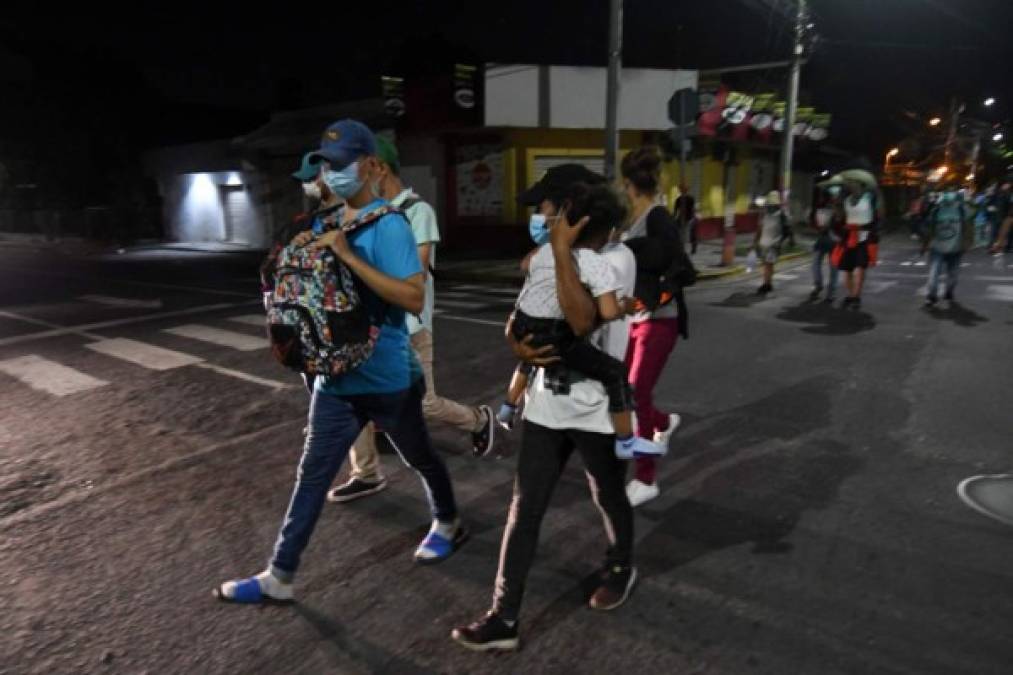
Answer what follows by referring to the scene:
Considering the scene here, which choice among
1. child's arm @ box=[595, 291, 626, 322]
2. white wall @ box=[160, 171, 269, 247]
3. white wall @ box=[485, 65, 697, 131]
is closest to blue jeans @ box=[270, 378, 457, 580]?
child's arm @ box=[595, 291, 626, 322]

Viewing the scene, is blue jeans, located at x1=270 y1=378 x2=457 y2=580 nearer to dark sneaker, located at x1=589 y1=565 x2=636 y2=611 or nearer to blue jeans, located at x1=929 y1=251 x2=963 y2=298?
dark sneaker, located at x1=589 y1=565 x2=636 y2=611

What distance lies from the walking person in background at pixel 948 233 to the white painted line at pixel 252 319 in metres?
9.48

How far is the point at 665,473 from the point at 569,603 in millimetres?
1642

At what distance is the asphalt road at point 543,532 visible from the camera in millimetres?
2797

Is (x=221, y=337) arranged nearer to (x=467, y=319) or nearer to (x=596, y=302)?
(x=467, y=319)

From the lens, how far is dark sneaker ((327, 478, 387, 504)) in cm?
417

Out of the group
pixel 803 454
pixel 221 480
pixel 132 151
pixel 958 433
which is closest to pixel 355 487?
pixel 221 480

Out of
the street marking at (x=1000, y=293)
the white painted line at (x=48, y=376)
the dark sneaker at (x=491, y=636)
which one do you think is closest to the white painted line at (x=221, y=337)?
the white painted line at (x=48, y=376)

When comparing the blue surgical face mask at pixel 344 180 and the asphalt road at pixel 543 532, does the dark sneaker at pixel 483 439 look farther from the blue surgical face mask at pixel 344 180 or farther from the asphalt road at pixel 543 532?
the blue surgical face mask at pixel 344 180

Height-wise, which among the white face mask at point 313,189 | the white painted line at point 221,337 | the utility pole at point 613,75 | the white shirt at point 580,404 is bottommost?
the white painted line at point 221,337

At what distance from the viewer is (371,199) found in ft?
9.92

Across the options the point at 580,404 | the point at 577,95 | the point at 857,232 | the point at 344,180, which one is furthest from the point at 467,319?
the point at 577,95

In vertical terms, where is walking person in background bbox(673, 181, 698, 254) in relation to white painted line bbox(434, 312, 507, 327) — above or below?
above

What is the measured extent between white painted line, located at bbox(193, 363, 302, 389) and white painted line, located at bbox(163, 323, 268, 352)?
77 centimetres
